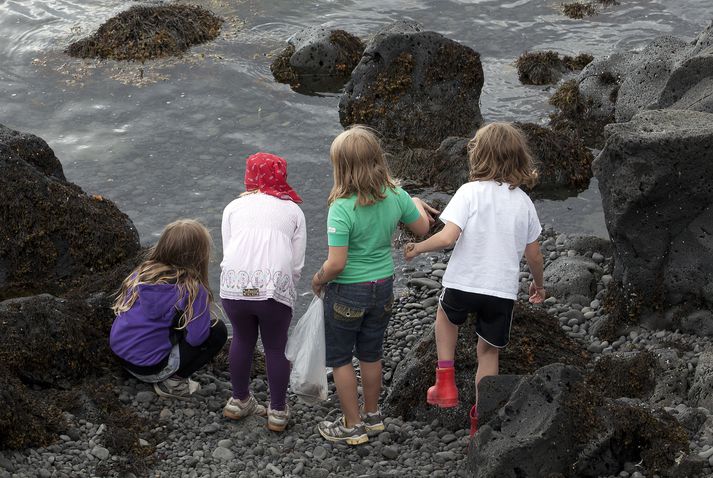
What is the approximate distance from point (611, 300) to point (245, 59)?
999 cm

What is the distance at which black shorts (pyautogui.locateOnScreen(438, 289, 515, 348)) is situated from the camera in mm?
6801

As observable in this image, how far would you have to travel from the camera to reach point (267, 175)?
694 cm

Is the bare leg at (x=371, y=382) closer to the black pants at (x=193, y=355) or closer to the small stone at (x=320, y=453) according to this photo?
the small stone at (x=320, y=453)

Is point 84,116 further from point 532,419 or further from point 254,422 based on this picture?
point 532,419

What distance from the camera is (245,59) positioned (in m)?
17.5

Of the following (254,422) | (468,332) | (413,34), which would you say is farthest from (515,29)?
(254,422)

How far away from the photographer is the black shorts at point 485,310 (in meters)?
6.80

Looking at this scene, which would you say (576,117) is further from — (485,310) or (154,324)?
(154,324)

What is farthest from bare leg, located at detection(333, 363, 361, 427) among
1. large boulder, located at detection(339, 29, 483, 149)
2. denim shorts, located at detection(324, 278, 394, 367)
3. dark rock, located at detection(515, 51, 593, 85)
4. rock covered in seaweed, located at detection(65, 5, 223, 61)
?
rock covered in seaweed, located at detection(65, 5, 223, 61)

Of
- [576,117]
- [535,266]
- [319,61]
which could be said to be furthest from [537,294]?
[319,61]

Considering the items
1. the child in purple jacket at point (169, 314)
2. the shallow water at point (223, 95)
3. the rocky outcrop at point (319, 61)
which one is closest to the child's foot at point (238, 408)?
the child in purple jacket at point (169, 314)

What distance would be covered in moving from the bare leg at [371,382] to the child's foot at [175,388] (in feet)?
4.69

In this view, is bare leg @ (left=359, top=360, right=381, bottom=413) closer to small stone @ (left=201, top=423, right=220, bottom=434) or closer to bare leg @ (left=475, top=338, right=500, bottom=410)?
bare leg @ (left=475, top=338, right=500, bottom=410)

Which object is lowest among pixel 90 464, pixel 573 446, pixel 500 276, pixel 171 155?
pixel 171 155
